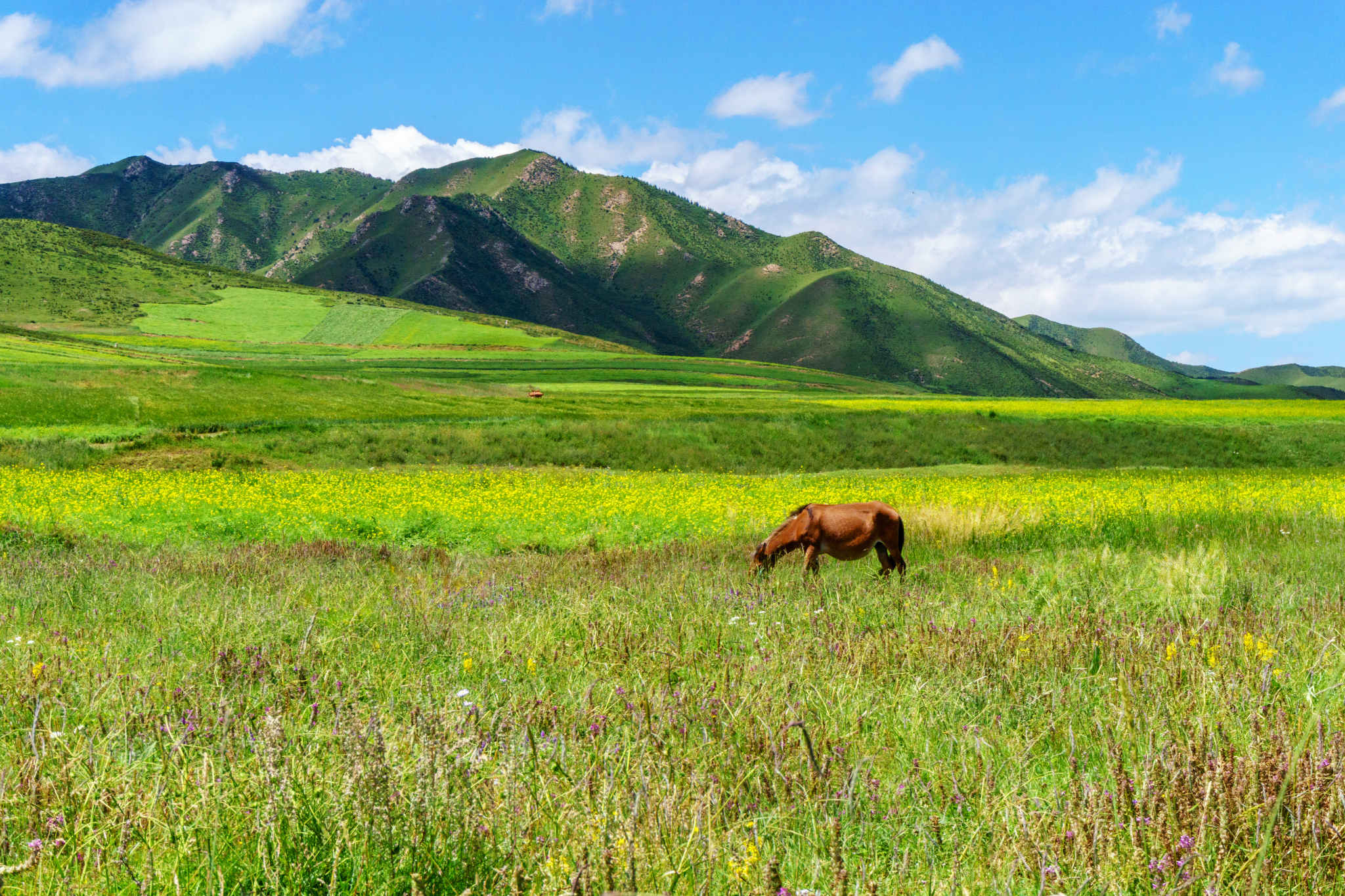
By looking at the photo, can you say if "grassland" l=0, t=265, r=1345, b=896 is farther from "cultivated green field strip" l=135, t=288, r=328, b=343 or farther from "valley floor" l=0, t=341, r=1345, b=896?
"cultivated green field strip" l=135, t=288, r=328, b=343

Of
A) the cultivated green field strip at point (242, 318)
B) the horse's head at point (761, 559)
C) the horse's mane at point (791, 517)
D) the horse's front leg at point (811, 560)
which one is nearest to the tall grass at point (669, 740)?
the horse's front leg at point (811, 560)

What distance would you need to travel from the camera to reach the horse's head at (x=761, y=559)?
35.7 feet

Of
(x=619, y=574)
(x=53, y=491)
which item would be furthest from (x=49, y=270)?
(x=619, y=574)

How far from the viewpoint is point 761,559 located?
11141 millimetres

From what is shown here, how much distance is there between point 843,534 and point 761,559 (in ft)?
3.91

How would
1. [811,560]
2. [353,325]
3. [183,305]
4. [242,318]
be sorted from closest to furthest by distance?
1. [811,560]
2. [242,318]
3. [353,325]
4. [183,305]

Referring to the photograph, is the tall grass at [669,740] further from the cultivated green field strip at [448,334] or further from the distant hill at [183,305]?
the distant hill at [183,305]

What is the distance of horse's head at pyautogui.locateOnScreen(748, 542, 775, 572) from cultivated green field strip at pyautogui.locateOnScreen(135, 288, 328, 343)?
14367cm

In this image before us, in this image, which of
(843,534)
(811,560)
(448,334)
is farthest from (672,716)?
(448,334)

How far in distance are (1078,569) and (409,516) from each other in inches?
553

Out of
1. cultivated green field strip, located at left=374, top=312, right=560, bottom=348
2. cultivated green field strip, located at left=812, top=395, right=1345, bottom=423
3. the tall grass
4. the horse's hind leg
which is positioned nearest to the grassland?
the tall grass

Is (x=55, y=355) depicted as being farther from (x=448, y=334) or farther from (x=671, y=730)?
(x=448, y=334)

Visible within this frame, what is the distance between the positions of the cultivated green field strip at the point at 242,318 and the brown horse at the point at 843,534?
472ft

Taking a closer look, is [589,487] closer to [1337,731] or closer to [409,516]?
[409,516]
